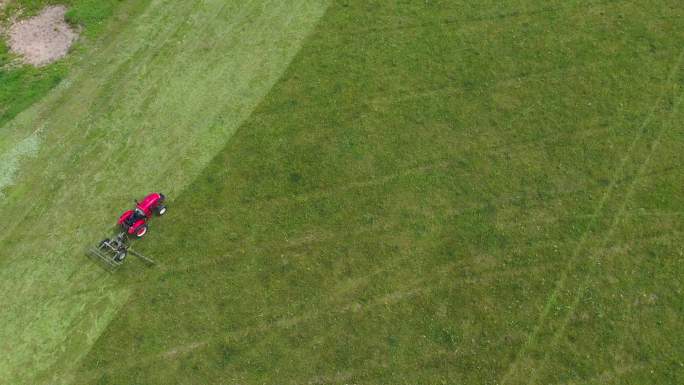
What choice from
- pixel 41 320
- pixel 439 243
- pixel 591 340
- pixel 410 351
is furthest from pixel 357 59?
Answer: pixel 41 320

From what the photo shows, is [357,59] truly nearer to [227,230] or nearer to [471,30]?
[471,30]

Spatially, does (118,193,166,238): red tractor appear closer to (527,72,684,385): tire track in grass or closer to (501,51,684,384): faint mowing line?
(501,51,684,384): faint mowing line

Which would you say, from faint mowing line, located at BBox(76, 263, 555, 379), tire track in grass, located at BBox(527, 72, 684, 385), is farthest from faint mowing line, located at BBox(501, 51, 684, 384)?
faint mowing line, located at BBox(76, 263, 555, 379)

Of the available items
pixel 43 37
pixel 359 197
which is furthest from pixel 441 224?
pixel 43 37

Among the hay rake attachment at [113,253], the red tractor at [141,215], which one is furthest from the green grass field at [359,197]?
the red tractor at [141,215]

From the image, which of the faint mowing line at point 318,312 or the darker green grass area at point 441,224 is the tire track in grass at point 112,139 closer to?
the darker green grass area at point 441,224

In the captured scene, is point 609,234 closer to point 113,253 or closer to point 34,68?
point 113,253
